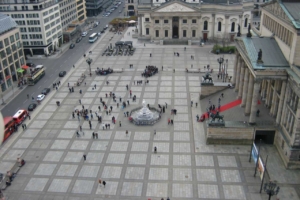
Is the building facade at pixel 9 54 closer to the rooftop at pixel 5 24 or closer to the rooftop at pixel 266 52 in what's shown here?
the rooftop at pixel 5 24

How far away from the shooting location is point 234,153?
5903 cm

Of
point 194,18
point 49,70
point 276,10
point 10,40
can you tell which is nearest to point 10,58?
point 10,40

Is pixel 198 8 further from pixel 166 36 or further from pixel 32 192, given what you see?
pixel 32 192

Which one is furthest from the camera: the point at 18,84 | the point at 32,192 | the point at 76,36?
the point at 76,36

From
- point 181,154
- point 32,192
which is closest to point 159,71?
point 181,154

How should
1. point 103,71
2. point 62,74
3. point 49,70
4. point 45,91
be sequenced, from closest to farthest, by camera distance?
point 45,91 < point 103,71 < point 62,74 < point 49,70

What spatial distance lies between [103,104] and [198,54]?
50.7m

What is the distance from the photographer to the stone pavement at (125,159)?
50250 millimetres

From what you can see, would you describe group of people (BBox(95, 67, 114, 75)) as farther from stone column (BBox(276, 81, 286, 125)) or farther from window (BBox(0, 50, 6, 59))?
stone column (BBox(276, 81, 286, 125))

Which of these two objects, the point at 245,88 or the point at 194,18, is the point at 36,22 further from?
the point at 245,88

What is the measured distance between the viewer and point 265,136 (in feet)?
201

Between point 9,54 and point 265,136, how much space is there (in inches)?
2703

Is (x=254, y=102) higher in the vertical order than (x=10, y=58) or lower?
higher

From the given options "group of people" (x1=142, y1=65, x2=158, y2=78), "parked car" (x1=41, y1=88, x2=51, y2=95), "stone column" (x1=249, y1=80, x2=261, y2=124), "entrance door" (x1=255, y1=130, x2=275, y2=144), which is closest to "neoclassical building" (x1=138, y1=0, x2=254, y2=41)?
"group of people" (x1=142, y1=65, x2=158, y2=78)
